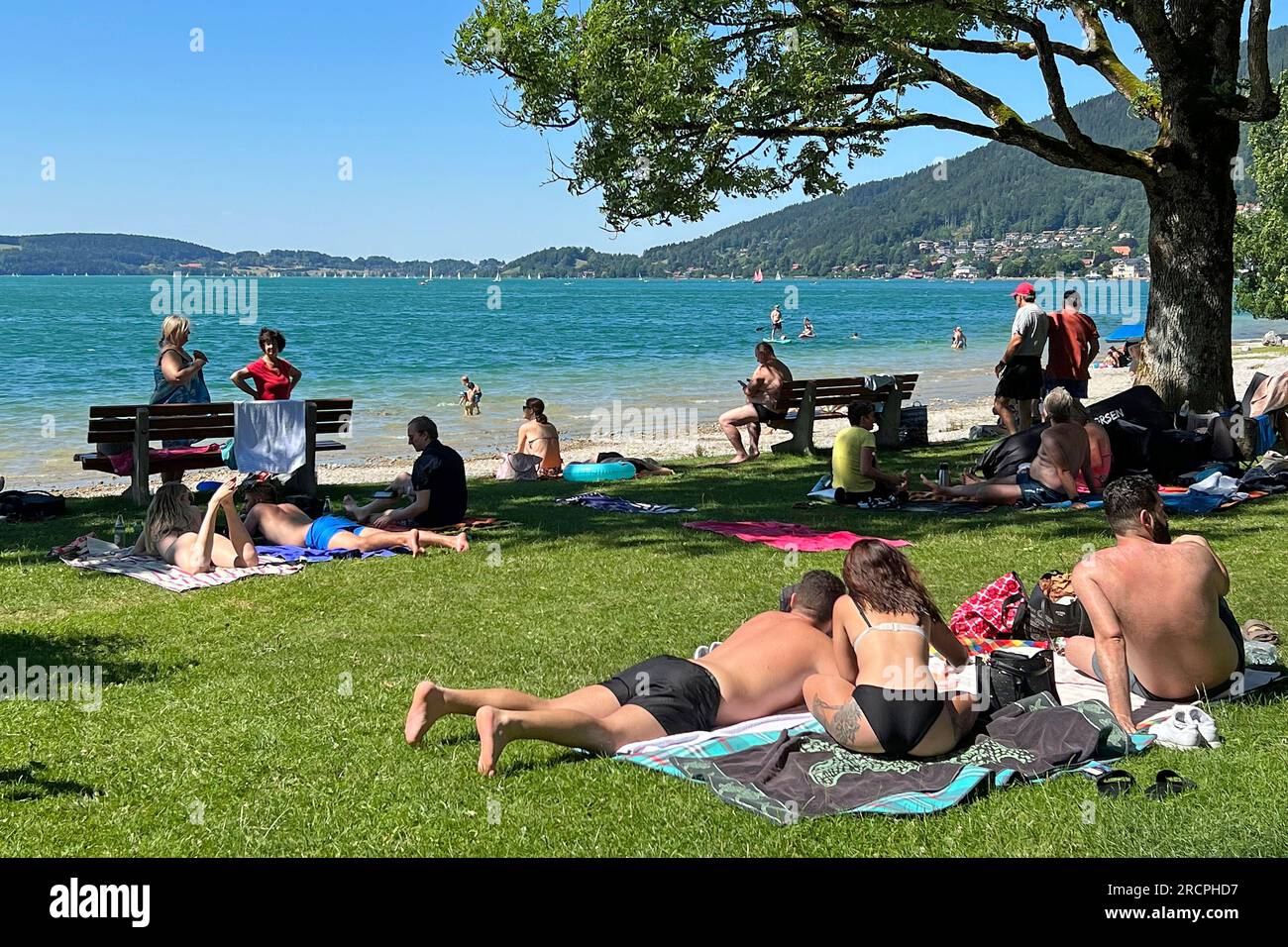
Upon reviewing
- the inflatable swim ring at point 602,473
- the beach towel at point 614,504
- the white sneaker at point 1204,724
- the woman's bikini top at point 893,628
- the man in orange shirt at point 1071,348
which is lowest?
the white sneaker at point 1204,724

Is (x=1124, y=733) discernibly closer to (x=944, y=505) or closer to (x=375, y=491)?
(x=944, y=505)

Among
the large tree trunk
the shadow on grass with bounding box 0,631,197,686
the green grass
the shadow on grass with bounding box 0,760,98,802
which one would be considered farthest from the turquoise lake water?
the shadow on grass with bounding box 0,760,98,802

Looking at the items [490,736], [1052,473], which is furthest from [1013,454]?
[490,736]

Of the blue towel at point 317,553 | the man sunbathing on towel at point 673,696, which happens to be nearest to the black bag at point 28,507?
the blue towel at point 317,553

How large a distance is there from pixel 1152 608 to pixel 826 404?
12.0 m

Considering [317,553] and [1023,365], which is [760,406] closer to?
[1023,365]

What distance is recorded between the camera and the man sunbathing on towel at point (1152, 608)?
5.41m

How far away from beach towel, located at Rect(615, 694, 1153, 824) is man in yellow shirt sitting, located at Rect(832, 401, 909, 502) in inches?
261

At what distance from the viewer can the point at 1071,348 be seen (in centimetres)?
1541

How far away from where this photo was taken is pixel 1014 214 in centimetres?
19962

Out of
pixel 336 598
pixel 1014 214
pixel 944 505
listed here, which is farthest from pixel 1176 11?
pixel 1014 214

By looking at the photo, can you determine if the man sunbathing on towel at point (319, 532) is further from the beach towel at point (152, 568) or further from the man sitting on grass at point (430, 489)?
the beach towel at point (152, 568)

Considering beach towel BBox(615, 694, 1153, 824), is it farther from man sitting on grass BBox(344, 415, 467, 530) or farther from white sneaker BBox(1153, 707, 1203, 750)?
man sitting on grass BBox(344, 415, 467, 530)

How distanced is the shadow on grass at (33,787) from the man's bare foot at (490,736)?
1514mm
